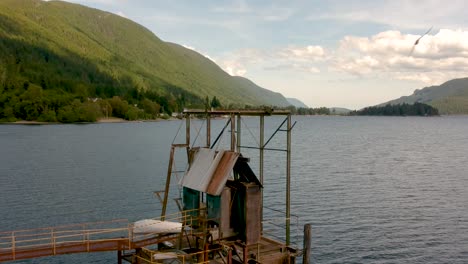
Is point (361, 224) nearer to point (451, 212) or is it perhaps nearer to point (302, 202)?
point (302, 202)

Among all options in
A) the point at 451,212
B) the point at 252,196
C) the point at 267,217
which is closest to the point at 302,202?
the point at 267,217

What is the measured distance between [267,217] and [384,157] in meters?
68.8

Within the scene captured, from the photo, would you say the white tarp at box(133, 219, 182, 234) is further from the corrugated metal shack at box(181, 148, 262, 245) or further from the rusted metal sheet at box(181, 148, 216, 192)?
the rusted metal sheet at box(181, 148, 216, 192)

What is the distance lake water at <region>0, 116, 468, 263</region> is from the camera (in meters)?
42.2

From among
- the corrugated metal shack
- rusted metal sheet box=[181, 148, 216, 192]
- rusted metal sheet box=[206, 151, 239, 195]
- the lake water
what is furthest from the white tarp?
the lake water

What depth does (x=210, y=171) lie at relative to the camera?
1121 inches

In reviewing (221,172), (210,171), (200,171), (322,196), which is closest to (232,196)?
(221,172)

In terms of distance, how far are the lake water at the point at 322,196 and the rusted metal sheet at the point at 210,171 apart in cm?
1343

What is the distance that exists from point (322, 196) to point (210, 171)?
36577 mm

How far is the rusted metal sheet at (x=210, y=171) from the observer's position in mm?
27391

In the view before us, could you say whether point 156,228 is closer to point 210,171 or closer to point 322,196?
point 210,171

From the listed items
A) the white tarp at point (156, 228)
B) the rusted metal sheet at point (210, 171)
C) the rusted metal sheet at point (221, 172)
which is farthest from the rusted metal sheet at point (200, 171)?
the white tarp at point (156, 228)

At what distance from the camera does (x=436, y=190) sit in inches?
2670

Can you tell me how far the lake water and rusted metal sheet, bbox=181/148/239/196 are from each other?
1343cm
